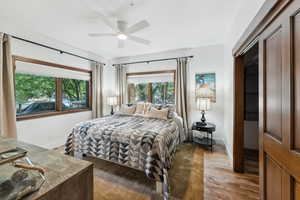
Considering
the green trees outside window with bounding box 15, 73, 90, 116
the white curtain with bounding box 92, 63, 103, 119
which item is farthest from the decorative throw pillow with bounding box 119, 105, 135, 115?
the green trees outside window with bounding box 15, 73, 90, 116

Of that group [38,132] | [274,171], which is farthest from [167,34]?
[38,132]

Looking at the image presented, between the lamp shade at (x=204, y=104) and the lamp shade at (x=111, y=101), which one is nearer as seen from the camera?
the lamp shade at (x=204, y=104)

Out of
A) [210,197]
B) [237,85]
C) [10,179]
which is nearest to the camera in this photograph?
[10,179]

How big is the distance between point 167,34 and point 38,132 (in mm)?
3588

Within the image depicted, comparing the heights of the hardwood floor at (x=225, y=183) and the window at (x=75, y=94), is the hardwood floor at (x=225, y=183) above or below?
below

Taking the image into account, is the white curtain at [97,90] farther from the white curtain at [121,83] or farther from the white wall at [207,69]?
the white wall at [207,69]

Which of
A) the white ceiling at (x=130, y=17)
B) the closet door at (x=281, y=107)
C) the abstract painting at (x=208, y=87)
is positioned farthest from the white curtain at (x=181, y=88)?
the closet door at (x=281, y=107)

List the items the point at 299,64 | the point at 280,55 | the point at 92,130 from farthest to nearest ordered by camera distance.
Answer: the point at 92,130 → the point at 280,55 → the point at 299,64

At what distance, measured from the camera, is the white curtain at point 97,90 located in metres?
3.98

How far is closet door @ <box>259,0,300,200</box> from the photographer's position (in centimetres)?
78

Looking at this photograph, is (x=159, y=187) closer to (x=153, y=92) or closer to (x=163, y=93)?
(x=163, y=93)

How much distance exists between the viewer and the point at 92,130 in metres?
2.28

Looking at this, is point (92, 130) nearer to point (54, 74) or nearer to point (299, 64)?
point (54, 74)

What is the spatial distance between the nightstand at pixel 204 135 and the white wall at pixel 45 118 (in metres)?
3.24
